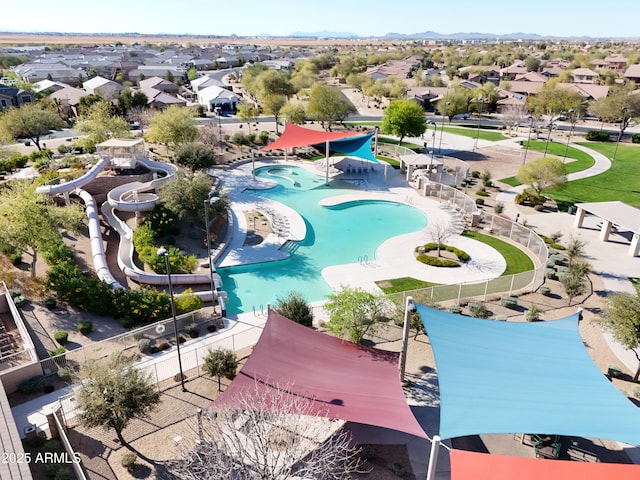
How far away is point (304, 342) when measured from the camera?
17.1 metres

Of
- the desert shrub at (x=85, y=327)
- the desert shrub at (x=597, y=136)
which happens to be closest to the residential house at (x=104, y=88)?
the desert shrub at (x=85, y=327)

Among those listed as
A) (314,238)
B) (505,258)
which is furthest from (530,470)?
(314,238)

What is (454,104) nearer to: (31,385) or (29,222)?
(29,222)

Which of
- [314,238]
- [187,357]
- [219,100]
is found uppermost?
[219,100]

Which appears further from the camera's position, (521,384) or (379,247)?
(379,247)

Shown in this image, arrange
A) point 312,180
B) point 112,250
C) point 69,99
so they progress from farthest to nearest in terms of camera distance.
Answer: point 69,99, point 312,180, point 112,250

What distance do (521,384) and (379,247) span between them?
61.5 ft

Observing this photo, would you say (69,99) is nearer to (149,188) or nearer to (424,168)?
(149,188)

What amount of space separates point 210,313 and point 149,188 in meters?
15.7

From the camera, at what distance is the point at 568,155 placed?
55062 mm

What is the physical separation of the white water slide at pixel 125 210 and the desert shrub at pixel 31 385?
7.16 meters

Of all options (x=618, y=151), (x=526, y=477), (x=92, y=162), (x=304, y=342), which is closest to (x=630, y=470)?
(x=526, y=477)

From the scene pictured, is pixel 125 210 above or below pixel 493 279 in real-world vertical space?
above

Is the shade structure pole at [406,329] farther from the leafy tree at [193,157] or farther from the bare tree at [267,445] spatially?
the leafy tree at [193,157]
